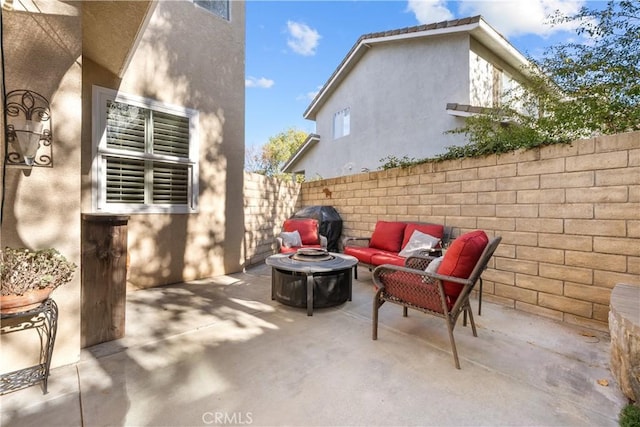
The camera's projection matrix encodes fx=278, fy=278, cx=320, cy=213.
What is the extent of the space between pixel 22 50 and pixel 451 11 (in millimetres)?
8622

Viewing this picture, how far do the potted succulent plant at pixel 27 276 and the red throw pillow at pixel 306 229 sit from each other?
372 centimetres

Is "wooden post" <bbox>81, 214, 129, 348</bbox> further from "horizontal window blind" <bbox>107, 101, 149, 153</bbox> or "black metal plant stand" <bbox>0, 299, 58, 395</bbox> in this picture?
"horizontal window blind" <bbox>107, 101, 149, 153</bbox>

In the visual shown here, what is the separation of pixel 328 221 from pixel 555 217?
3909mm

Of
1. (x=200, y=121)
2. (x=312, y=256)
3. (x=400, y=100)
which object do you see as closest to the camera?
(x=312, y=256)

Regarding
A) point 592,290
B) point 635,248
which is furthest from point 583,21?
point 592,290

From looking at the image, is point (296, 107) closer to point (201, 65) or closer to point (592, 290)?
point (201, 65)

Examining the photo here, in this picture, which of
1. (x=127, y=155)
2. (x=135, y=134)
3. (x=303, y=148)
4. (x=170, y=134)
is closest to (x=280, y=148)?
(x=303, y=148)

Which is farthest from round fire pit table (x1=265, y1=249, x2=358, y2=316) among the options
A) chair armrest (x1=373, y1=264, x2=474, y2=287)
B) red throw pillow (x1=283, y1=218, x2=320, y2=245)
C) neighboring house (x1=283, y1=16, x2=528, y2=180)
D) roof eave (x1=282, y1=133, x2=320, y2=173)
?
roof eave (x1=282, y1=133, x2=320, y2=173)

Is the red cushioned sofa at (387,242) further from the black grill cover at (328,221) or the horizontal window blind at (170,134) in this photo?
the horizontal window blind at (170,134)

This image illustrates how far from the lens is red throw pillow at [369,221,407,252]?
15.9 feet

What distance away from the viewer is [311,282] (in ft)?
11.0

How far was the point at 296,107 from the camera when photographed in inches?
633

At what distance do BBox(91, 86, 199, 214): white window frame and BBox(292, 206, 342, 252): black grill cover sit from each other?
2500mm

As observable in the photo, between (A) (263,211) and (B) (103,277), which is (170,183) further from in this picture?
(B) (103,277)
